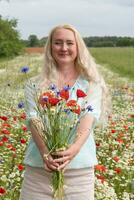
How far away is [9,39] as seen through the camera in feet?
225

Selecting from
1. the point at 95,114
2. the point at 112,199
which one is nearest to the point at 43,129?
the point at 95,114

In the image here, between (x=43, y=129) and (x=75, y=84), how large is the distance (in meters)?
0.46

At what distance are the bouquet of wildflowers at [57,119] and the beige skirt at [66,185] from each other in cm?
13

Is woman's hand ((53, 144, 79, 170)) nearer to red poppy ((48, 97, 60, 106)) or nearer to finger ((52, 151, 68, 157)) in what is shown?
finger ((52, 151, 68, 157))

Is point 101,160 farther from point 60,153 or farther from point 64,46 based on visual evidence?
point 60,153

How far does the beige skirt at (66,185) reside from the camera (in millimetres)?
3691

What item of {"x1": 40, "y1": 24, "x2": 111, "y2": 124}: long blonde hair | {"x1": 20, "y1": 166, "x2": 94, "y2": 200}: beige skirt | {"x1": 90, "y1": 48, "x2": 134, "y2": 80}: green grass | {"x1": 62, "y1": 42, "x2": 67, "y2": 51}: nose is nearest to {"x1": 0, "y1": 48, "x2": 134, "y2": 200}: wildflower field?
{"x1": 40, "y1": 24, "x2": 111, "y2": 124}: long blonde hair

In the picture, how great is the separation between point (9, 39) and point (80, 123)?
215 ft

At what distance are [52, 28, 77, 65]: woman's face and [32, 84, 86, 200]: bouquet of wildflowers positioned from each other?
1.27 feet

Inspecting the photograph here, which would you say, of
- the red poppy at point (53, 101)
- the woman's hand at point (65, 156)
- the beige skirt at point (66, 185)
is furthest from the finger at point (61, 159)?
the red poppy at point (53, 101)

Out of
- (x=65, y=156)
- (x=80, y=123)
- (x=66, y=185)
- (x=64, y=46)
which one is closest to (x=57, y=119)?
(x=65, y=156)

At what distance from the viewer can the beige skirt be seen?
369 cm

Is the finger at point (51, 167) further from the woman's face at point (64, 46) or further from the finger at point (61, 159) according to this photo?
the woman's face at point (64, 46)

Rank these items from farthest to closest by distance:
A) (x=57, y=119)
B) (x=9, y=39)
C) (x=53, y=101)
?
1. (x=9, y=39)
2. (x=57, y=119)
3. (x=53, y=101)
